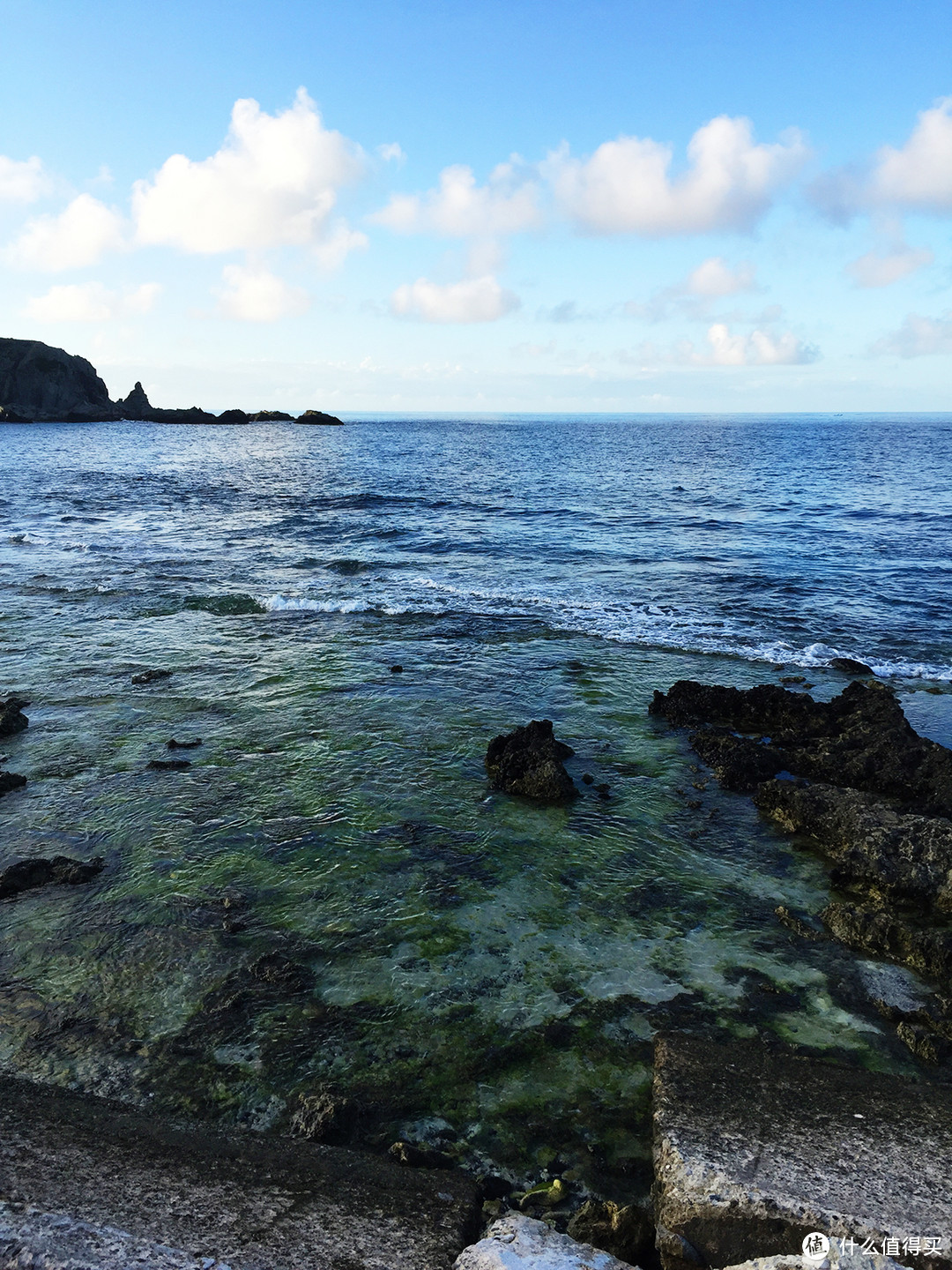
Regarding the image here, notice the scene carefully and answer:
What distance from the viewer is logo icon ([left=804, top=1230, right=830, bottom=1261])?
4.18 metres

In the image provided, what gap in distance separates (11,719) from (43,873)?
536 cm

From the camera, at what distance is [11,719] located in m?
13.4

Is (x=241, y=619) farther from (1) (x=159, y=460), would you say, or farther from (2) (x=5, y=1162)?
(1) (x=159, y=460)

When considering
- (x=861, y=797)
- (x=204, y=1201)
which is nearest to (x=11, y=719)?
(x=204, y=1201)

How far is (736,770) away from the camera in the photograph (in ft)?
40.1

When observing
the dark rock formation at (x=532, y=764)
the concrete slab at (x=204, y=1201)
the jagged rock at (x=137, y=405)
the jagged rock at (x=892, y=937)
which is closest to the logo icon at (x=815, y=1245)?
the concrete slab at (x=204, y=1201)

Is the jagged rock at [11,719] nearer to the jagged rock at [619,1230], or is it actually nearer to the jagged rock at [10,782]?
the jagged rock at [10,782]

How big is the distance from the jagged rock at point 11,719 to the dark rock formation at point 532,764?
8.50 meters

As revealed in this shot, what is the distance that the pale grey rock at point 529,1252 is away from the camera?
422 cm

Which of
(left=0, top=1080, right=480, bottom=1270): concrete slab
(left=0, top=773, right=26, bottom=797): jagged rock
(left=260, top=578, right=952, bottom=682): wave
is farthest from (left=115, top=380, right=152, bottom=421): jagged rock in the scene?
(left=0, top=1080, right=480, bottom=1270): concrete slab

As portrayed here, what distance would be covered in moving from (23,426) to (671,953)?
167m

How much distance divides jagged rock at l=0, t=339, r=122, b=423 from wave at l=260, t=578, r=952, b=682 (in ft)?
537

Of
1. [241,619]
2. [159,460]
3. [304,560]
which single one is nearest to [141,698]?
[241,619]

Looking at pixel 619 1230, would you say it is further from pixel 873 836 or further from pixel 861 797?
pixel 861 797
